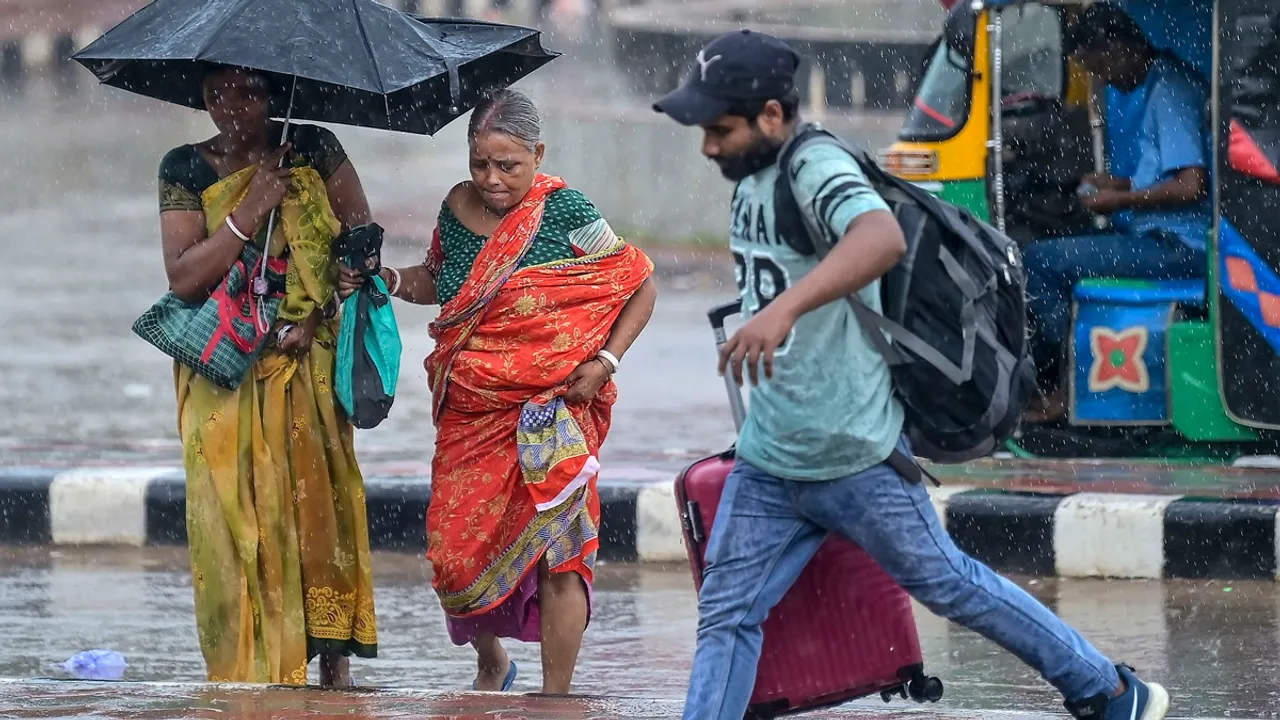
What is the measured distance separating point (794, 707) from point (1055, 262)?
334 cm

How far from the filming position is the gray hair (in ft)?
14.9

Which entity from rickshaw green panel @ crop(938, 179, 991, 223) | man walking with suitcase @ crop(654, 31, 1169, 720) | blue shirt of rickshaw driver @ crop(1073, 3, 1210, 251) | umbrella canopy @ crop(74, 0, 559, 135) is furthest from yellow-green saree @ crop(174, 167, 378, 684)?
blue shirt of rickshaw driver @ crop(1073, 3, 1210, 251)

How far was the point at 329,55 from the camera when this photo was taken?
14.2 ft

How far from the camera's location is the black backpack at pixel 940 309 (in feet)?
11.6

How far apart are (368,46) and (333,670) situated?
1.51 metres

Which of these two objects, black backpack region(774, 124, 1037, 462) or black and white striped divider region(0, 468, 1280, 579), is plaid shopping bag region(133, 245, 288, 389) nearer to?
black backpack region(774, 124, 1037, 462)

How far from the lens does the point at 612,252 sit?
4680 mm

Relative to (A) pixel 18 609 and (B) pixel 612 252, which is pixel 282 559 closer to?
(B) pixel 612 252

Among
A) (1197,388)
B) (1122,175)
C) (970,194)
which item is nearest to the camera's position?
(1197,388)

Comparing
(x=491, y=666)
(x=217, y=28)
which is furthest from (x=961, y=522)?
(x=217, y=28)

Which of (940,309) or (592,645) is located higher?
(940,309)

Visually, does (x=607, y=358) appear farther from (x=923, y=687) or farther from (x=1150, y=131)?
(x=1150, y=131)

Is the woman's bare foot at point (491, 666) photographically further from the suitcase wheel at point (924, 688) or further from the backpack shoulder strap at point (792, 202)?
the backpack shoulder strap at point (792, 202)

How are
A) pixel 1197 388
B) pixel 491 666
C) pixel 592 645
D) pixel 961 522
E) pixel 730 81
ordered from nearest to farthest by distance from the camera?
pixel 730 81 → pixel 491 666 → pixel 592 645 → pixel 961 522 → pixel 1197 388
